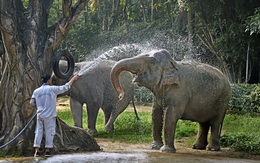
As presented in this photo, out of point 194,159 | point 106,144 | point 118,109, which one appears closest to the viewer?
point 194,159

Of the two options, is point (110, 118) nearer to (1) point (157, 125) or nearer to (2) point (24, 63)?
(1) point (157, 125)

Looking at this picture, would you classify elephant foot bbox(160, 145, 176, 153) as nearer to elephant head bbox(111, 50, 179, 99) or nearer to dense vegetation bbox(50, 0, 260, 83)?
elephant head bbox(111, 50, 179, 99)

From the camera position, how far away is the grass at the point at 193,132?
1145cm

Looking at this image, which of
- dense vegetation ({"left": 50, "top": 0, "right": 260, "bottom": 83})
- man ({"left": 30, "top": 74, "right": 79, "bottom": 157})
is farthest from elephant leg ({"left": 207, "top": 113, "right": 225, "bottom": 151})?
dense vegetation ({"left": 50, "top": 0, "right": 260, "bottom": 83})

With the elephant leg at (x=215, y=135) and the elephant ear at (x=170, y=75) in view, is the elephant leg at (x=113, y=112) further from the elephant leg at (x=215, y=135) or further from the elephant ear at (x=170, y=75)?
the elephant ear at (x=170, y=75)

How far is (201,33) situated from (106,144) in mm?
15471

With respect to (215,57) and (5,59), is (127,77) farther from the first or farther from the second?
(215,57)

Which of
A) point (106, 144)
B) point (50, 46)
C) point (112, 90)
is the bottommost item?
point (106, 144)

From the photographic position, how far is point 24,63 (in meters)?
9.82

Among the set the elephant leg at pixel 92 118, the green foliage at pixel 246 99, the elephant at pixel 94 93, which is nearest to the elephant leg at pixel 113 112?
the elephant at pixel 94 93

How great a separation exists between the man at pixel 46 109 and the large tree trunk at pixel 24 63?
77cm

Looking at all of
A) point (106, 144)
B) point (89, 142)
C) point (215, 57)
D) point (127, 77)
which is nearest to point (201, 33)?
point (215, 57)

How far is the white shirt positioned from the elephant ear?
2101 mm

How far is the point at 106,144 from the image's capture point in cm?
1224
